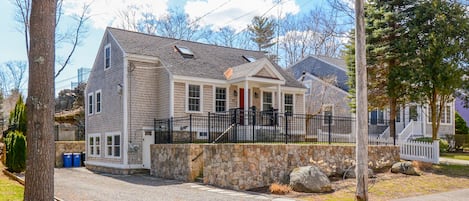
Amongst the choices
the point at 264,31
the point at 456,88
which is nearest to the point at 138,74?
the point at 456,88

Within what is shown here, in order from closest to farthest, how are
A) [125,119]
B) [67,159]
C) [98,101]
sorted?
1. [125,119]
2. [98,101]
3. [67,159]

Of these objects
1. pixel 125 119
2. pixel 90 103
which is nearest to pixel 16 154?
pixel 125 119

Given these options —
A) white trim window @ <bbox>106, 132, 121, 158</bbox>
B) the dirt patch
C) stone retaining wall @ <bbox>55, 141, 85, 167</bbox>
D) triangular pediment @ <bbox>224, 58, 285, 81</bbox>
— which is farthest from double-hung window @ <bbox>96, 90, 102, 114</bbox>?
the dirt patch

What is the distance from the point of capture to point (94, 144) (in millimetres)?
22438

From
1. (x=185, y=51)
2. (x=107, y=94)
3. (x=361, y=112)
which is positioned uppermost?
(x=185, y=51)

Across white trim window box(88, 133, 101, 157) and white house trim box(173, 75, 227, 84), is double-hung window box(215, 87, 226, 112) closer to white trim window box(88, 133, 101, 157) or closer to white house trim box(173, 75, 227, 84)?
white house trim box(173, 75, 227, 84)

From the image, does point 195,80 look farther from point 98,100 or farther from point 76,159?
point 76,159

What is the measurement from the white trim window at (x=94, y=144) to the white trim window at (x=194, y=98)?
5.70 metres

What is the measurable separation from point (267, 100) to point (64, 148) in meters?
11.9

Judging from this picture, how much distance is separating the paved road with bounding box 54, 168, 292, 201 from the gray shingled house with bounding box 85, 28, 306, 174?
13.5 ft

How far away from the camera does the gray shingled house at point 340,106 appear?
1037 inches

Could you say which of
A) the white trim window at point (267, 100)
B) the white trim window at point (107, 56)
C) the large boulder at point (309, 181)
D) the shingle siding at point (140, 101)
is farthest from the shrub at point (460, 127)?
the white trim window at point (107, 56)

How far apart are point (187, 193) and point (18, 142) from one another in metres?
9.49

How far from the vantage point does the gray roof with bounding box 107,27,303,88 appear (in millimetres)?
19672
